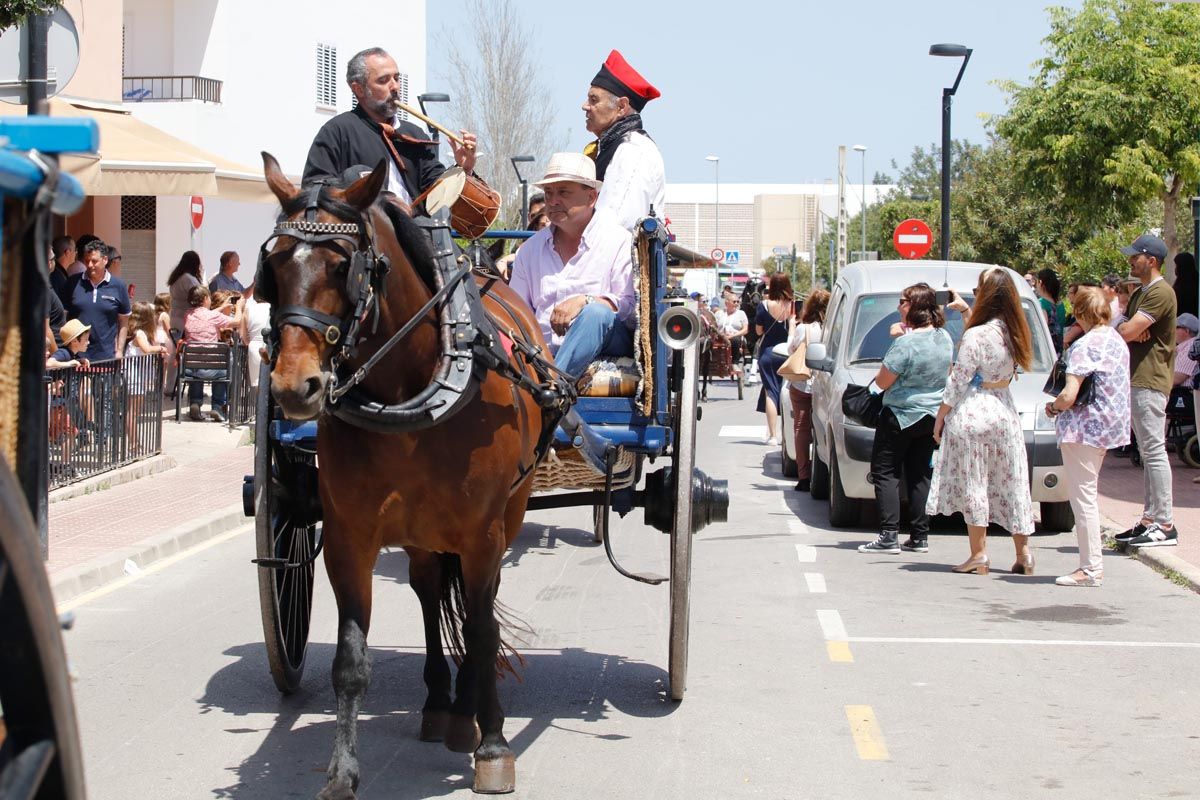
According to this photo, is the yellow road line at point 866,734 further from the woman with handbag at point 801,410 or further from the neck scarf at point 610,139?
the woman with handbag at point 801,410

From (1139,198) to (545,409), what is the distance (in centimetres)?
2430

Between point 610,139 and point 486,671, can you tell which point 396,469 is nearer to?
point 486,671

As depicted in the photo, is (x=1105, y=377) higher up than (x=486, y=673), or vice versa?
(x=1105, y=377)

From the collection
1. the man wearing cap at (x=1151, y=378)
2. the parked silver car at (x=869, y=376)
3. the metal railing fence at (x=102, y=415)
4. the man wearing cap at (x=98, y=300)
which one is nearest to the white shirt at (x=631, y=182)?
the parked silver car at (x=869, y=376)

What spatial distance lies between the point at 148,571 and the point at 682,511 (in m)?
5.12

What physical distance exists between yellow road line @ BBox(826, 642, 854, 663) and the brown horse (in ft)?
8.51

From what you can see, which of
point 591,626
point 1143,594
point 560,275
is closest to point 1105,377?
point 1143,594

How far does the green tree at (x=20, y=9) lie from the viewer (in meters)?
9.54

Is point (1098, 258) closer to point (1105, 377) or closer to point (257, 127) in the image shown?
point (257, 127)

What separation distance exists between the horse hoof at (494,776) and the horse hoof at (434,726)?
0.67 metres

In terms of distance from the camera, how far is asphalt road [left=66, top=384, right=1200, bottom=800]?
557 centimetres

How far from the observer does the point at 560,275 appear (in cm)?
666

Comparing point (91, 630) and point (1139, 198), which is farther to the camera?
point (1139, 198)

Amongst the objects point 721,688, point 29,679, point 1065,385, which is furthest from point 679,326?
point 1065,385
